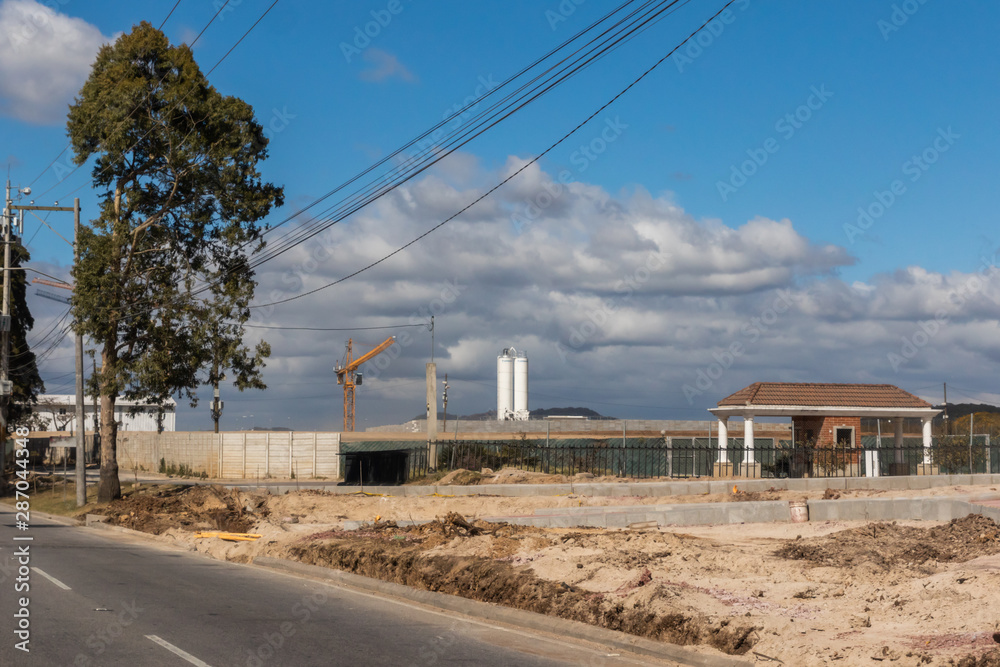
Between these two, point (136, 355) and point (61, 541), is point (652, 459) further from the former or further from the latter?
point (61, 541)

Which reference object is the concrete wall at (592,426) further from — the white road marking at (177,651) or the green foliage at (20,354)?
the white road marking at (177,651)

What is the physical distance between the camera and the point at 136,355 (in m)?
27.4

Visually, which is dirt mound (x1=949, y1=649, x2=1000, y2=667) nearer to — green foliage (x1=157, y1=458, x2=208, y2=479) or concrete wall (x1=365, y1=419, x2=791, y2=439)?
green foliage (x1=157, y1=458, x2=208, y2=479)

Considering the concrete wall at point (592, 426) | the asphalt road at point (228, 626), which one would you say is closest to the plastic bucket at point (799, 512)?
the asphalt road at point (228, 626)

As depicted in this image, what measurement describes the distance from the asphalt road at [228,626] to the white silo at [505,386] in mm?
76596

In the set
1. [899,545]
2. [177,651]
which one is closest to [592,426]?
[899,545]

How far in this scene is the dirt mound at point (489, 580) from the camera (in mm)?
8961

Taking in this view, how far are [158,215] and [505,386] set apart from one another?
6571 cm

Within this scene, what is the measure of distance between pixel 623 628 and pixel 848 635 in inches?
89.8

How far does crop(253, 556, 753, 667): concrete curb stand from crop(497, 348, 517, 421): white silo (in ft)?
250

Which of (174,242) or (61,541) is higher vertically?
(174,242)

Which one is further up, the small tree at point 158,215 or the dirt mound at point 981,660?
the small tree at point 158,215

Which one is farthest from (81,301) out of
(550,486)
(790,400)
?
(790,400)

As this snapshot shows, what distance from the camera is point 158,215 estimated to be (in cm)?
2725
